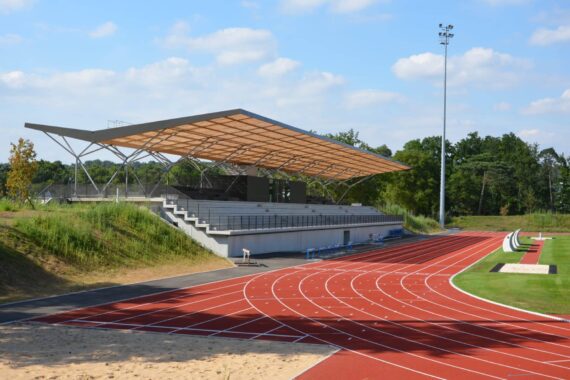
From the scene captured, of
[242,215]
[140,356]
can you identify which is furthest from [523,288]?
[242,215]

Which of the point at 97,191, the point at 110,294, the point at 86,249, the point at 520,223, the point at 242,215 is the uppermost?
A: the point at 97,191

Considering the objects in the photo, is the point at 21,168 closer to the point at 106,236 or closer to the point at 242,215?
the point at 106,236

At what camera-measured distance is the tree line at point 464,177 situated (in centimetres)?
9094

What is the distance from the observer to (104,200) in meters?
35.4

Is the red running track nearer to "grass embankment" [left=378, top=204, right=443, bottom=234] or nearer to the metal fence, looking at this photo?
the metal fence

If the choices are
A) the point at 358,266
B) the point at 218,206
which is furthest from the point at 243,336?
the point at 218,206

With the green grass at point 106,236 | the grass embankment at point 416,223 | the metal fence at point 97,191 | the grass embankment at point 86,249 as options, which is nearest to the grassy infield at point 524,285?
the grass embankment at point 86,249

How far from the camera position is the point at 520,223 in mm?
87500

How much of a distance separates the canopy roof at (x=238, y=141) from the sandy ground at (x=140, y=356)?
20471 mm

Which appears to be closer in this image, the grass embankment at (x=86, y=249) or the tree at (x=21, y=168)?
the grass embankment at (x=86, y=249)

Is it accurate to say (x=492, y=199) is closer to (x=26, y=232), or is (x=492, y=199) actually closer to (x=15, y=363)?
(x=26, y=232)

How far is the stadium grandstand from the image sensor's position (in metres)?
33.0

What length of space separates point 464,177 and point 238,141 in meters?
76.3

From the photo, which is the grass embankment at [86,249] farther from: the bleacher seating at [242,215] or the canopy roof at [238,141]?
the canopy roof at [238,141]
